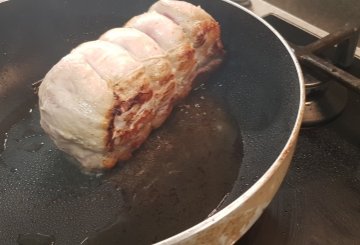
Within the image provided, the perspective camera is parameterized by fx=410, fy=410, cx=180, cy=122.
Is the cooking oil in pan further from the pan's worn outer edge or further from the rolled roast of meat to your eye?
the pan's worn outer edge

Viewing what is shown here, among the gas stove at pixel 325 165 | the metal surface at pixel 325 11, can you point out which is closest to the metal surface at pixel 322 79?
the gas stove at pixel 325 165

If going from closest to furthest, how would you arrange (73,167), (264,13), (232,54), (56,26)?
1. (73,167)
2. (232,54)
3. (56,26)
4. (264,13)

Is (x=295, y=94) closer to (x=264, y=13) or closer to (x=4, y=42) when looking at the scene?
(x=264, y=13)

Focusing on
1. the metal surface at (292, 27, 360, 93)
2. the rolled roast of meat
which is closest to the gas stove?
the metal surface at (292, 27, 360, 93)

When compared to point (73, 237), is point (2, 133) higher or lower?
higher

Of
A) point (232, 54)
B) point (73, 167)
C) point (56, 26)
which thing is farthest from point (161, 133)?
point (56, 26)

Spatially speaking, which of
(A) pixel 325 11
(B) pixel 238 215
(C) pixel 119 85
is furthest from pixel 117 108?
(A) pixel 325 11
